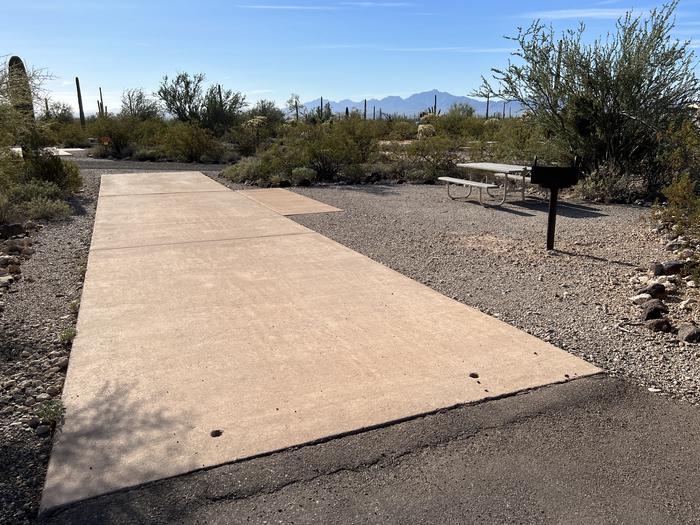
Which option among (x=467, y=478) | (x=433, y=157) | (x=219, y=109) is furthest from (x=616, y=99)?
(x=219, y=109)

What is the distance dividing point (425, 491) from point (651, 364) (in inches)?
96.4

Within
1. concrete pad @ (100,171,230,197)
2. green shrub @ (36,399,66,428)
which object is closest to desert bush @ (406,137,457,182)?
concrete pad @ (100,171,230,197)

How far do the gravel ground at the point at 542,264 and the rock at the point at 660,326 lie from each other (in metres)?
0.06

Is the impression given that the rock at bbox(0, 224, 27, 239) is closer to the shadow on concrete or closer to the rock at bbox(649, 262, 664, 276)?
the shadow on concrete

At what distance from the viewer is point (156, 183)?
53.6 feet

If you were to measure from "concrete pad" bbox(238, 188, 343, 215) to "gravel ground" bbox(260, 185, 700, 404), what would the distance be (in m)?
0.50

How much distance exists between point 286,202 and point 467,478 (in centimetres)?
1033

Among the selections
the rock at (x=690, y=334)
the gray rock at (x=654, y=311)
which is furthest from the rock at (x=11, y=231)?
the rock at (x=690, y=334)

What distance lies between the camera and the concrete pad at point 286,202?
11968 mm

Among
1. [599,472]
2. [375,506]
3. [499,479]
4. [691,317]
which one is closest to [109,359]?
[375,506]

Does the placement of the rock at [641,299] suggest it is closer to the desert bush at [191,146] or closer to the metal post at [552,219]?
the metal post at [552,219]

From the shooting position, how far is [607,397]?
4059mm

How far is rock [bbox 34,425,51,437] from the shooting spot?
3586 millimetres

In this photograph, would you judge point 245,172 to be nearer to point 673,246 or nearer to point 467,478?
point 673,246
